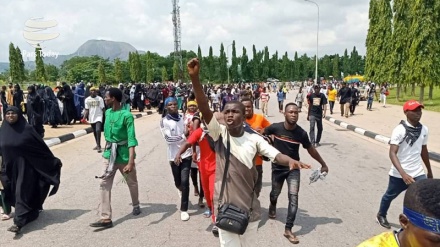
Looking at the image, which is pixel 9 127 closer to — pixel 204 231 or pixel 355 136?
pixel 204 231

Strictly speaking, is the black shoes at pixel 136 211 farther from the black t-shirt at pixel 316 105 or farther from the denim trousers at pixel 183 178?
the black t-shirt at pixel 316 105

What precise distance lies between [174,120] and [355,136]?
9.82 meters

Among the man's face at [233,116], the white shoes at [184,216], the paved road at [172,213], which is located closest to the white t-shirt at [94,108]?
the paved road at [172,213]

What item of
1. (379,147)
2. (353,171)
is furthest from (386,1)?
(353,171)

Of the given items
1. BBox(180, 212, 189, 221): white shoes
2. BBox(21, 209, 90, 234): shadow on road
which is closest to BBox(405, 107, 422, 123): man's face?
BBox(180, 212, 189, 221): white shoes

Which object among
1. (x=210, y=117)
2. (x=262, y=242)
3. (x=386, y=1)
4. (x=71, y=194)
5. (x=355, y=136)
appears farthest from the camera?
(x=386, y=1)

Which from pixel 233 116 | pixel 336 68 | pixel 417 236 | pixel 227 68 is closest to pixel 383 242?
pixel 417 236

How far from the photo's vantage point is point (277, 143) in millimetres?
4848

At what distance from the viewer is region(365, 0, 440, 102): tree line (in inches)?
1038

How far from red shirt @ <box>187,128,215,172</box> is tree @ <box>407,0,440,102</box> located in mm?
25993

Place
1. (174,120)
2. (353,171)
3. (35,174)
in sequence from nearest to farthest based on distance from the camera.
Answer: (35,174) < (174,120) < (353,171)

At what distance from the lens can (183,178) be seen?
5246 mm

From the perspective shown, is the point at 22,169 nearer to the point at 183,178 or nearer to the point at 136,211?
the point at 136,211

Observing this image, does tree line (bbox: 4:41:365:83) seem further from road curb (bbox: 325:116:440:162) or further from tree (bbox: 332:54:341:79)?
road curb (bbox: 325:116:440:162)
